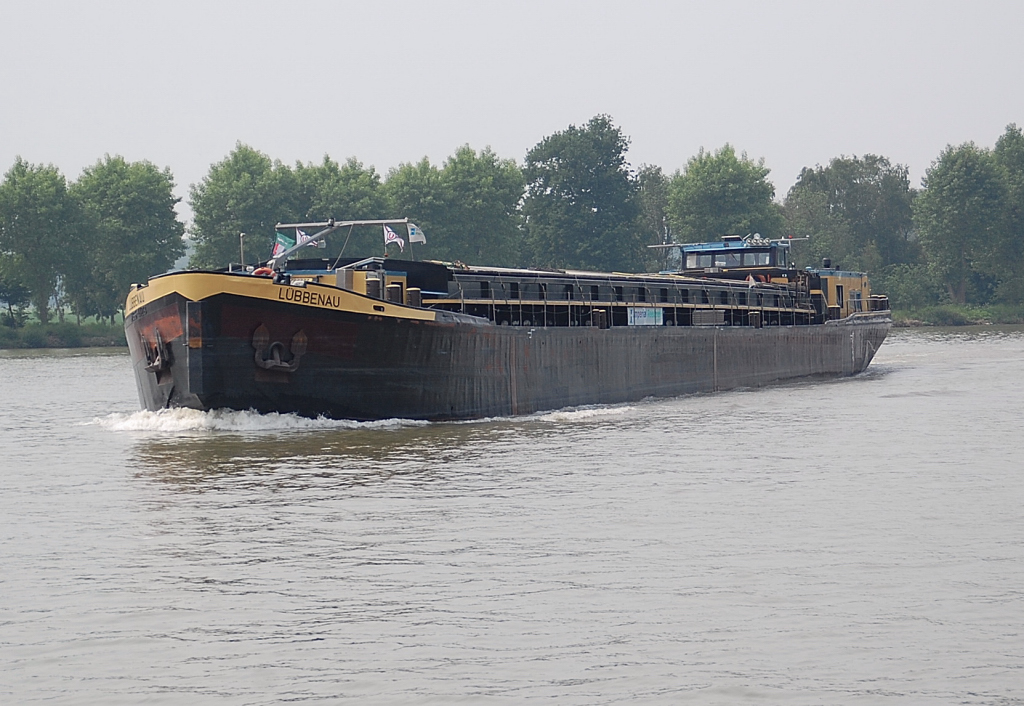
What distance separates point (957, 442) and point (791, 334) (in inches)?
1003

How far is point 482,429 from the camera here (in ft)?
106

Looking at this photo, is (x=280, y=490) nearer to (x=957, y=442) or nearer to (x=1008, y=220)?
(x=957, y=442)

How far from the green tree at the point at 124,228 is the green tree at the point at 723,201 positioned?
2122 inches

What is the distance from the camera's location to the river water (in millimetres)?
12023

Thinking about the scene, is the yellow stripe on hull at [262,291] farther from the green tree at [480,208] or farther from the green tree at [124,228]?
the green tree at [480,208]

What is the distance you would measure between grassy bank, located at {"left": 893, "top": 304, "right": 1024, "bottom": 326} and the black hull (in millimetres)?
88718

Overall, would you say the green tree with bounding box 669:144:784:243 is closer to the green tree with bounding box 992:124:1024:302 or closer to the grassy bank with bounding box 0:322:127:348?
the green tree with bounding box 992:124:1024:302

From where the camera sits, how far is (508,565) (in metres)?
16.5

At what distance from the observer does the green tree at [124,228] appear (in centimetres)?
10331

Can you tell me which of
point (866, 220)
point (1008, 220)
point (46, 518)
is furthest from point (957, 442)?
point (866, 220)

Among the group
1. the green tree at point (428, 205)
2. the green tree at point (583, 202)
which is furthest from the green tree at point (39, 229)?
the green tree at point (583, 202)

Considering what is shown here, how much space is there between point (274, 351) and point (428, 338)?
4.28m

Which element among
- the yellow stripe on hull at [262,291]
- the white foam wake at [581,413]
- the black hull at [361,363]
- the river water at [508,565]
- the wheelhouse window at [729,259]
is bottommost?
the river water at [508,565]

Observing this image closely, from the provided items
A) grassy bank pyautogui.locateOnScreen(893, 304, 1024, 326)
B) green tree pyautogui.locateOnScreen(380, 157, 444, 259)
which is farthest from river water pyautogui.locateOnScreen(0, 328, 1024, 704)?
grassy bank pyautogui.locateOnScreen(893, 304, 1024, 326)
